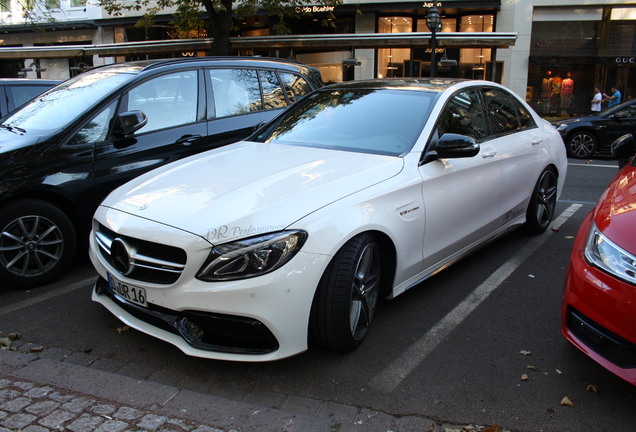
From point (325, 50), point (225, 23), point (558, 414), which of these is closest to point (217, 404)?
point (558, 414)

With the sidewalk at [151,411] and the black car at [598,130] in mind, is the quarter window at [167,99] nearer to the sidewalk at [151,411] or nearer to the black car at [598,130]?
the sidewalk at [151,411]

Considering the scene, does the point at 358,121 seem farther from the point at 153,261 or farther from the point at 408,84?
the point at 153,261

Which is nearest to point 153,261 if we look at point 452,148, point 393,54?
point 452,148

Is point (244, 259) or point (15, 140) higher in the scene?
point (15, 140)

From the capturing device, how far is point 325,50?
20.4 meters

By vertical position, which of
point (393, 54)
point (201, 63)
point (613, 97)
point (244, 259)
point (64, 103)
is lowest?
point (244, 259)

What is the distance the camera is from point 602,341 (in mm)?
→ 2740

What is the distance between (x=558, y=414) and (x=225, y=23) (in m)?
16.5

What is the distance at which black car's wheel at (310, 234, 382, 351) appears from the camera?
3010 mm

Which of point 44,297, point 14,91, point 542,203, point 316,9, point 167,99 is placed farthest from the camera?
point 316,9

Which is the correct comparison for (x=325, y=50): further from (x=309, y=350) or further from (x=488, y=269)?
(x=309, y=350)

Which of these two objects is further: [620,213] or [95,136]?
[95,136]

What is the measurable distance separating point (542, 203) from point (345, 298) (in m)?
3.51

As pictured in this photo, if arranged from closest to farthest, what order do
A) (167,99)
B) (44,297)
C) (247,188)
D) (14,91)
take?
(247,188) < (44,297) < (167,99) < (14,91)
